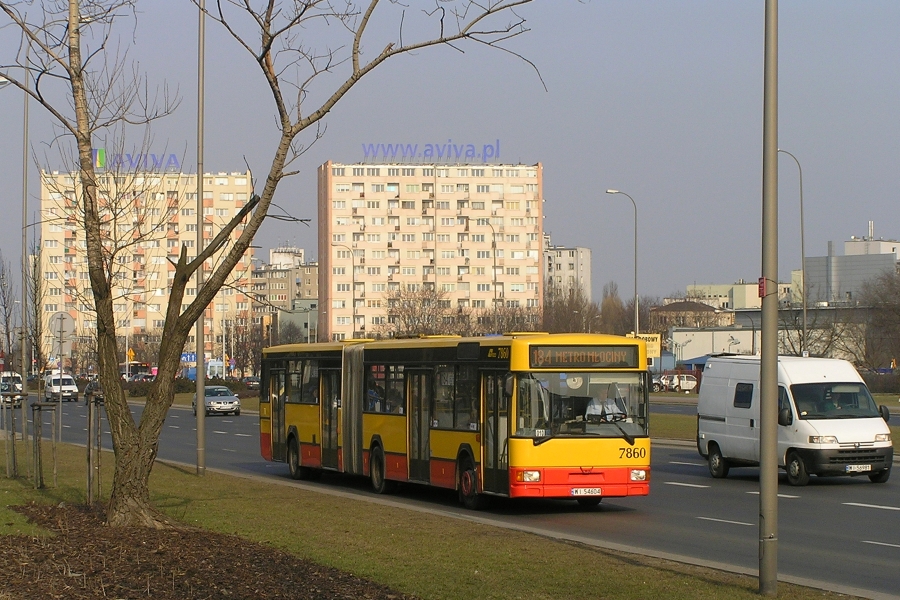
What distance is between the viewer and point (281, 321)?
16762 centimetres

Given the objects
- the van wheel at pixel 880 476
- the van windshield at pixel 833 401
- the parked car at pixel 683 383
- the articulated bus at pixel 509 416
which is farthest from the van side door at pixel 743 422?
the parked car at pixel 683 383

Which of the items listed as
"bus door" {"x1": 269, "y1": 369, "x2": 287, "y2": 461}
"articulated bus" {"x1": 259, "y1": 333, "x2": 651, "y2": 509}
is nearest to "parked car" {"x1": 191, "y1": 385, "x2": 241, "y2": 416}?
"bus door" {"x1": 269, "y1": 369, "x2": 287, "y2": 461}

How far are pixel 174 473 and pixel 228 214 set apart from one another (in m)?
116

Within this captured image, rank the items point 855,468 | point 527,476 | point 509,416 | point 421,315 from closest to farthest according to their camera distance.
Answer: point 527,476
point 509,416
point 855,468
point 421,315

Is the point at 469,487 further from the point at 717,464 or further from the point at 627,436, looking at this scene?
the point at 717,464

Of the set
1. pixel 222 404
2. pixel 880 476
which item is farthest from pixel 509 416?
pixel 222 404

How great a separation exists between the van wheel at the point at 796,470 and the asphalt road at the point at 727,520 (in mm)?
174

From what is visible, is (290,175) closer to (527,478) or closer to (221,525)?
(221,525)

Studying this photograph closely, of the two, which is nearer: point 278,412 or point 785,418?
point 785,418

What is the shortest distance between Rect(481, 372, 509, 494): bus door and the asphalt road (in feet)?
1.68

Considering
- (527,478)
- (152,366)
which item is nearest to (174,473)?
(527,478)

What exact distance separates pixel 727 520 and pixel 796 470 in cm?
582

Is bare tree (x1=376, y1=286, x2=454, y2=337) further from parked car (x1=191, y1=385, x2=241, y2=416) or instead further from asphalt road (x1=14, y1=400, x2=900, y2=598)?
asphalt road (x1=14, y1=400, x2=900, y2=598)

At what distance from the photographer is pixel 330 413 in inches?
925
